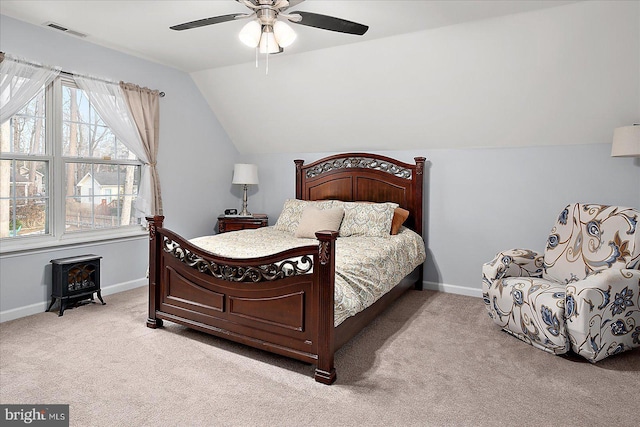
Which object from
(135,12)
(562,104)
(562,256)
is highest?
(135,12)

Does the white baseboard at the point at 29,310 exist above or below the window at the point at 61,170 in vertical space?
below

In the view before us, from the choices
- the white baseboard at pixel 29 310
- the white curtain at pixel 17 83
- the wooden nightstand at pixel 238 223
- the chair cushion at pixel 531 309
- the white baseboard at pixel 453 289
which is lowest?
the white baseboard at pixel 29 310

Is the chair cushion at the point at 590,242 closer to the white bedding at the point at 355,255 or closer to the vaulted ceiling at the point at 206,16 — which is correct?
the white bedding at the point at 355,255

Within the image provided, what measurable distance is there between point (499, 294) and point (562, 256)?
2.07ft

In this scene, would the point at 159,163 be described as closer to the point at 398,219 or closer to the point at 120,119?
the point at 120,119

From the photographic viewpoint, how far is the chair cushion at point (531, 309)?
2.75m

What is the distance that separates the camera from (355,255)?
319 centimetres

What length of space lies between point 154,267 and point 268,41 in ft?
6.31

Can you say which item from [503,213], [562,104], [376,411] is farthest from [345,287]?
[562,104]

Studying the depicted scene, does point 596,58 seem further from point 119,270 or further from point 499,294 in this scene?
point 119,270

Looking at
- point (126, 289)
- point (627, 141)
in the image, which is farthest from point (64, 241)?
point (627, 141)

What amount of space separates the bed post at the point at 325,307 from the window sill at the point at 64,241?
106 inches

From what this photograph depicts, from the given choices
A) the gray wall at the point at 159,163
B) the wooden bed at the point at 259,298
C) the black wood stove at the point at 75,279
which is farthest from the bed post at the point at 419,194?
the black wood stove at the point at 75,279

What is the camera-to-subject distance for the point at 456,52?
3.62 meters
